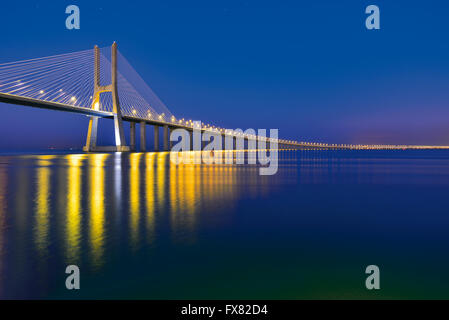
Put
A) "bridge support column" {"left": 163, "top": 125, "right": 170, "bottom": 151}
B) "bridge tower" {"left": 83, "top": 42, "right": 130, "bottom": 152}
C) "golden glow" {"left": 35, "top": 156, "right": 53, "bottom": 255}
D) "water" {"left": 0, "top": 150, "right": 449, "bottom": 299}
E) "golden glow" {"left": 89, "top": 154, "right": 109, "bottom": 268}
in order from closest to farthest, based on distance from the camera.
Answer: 1. "water" {"left": 0, "top": 150, "right": 449, "bottom": 299}
2. "golden glow" {"left": 89, "top": 154, "right": 109, "bottom": 268}
3. "golden glow" {"left": 35, "top": 156, "right": 53, "bottom": 255}
4. "bridge tower" {"left": 83, "top": 42, "right": 130, "bottom": 152}
5. "bridge support column" {"left": 163, "top": 125, "right": 170, "bottom": 151}

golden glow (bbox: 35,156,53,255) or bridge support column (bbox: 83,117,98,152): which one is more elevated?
bridge support column (bbox: 83,117,98,152)

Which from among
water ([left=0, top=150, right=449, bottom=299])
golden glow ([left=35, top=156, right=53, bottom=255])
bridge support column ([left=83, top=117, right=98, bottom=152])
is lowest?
water ([left=0, top=150, right=449, bottom=299])

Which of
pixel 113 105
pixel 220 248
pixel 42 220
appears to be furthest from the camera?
pixel 113 105

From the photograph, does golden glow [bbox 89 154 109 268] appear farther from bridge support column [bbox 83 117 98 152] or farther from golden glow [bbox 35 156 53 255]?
bridge support column [bbox 83 117 98 152]

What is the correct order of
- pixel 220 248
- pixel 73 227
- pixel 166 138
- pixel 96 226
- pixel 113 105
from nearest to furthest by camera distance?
1. pixel 220 248
2. pixel 73 227
3. pixel 96 226
4. pixel 113 105
5. pixel 166 138

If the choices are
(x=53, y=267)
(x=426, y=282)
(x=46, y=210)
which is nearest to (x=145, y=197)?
(x=46, y=210)

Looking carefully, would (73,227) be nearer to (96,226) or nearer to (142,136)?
(96,226)

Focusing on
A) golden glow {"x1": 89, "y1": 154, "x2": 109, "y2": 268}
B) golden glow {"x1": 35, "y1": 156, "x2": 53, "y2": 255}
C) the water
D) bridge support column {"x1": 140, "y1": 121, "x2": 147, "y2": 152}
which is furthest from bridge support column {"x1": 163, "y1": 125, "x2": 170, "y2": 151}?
the water

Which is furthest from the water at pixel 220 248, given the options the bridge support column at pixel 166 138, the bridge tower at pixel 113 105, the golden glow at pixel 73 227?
the bridge support column at pixel 166 138

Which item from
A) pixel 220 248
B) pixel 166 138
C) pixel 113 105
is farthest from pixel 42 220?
pixel 166 138

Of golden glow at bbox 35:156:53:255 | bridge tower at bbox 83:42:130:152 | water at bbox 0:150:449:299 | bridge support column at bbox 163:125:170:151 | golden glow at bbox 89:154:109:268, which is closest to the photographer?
water at bbox 0:150:449:299

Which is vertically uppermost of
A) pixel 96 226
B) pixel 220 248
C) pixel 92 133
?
pixel 92 133
